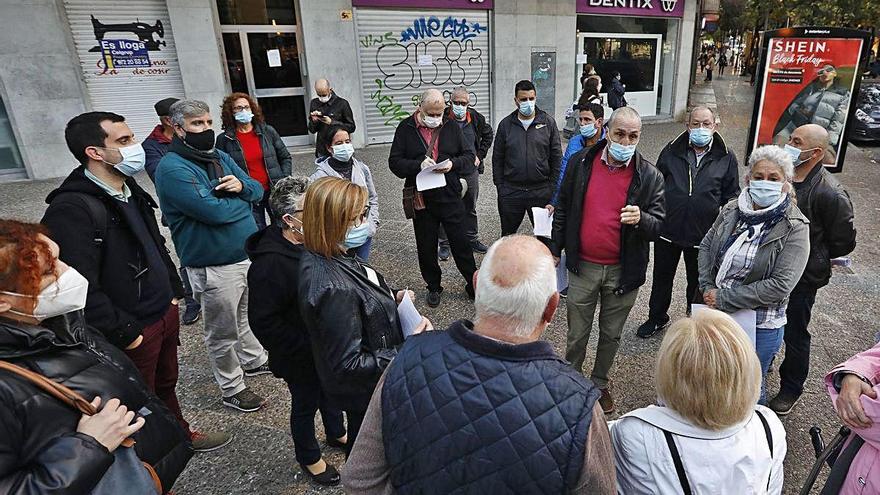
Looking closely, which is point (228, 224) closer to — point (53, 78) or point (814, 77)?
point (814, 77)

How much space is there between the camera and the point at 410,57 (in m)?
10.8

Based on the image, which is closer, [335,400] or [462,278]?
[335,400]

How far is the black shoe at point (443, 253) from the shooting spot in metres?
5.60

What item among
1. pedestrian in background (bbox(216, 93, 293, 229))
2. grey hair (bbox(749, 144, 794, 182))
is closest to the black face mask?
pedestrian in background (bbox(216, 93, 293, 229))

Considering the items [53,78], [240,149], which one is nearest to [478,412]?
[240,149]

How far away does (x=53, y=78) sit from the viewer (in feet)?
26.5

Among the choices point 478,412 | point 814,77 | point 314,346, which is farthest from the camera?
point 814,77

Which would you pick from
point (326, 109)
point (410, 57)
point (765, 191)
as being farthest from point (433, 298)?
point (410, 57)

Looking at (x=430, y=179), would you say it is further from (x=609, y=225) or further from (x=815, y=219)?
(x=815, y=219)

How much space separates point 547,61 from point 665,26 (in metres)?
4.65

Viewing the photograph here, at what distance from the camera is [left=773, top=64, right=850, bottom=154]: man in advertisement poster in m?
4.80

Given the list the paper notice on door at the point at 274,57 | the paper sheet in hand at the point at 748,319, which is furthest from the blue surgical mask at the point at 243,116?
the paper notice on door at the point at 274,57

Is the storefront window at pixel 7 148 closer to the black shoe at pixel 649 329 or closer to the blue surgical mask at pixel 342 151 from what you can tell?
the blue surgical mask at pixel 342 151

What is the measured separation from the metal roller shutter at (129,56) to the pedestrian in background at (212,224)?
6.89 meters
